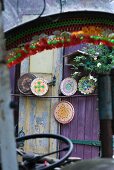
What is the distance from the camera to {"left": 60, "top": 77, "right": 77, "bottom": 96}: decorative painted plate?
36.1 ft

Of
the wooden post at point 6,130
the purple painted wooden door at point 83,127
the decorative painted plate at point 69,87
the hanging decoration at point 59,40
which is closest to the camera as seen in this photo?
the wooden post at point 6,130

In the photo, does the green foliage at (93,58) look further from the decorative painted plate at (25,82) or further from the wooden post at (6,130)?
the wooden post at (6,130)

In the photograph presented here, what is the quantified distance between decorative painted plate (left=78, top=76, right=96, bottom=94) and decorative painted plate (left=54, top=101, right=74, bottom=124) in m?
0.48

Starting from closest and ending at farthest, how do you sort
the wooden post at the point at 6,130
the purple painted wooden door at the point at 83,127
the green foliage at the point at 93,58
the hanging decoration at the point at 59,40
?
the wooden post at the point at 6,130 → the hanging decoration at the point at 59,40 → the green foliage at the point at 93,58 → the purple painted wooden door at the point at 83,127

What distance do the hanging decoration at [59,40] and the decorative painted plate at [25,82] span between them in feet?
14.8

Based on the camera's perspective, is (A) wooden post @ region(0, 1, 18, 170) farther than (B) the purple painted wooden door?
No

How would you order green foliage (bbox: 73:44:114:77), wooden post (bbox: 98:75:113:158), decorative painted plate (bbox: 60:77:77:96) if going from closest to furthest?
wooden post (bbox: 98:75:113:158), green foliage (bbox: 73:44:114:77), decorative painted plate (bbox: 60:77:77:96)

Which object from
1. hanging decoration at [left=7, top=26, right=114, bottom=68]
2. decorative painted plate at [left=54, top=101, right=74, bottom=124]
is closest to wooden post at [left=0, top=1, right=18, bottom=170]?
hanging decoration at [left=7, top=26, right=114, bottom=68]

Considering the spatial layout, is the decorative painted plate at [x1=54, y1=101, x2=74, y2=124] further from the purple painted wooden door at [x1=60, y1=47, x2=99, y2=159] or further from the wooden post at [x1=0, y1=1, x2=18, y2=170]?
the wooden post at [x1=0, y1=1, x2=18, y2=170]

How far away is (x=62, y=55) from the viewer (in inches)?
444

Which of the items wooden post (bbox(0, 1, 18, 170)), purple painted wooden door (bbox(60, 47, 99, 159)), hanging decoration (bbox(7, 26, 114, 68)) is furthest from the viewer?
purple painted wooden door (bbox(60, 47, 99, 159))

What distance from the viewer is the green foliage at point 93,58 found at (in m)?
10.9

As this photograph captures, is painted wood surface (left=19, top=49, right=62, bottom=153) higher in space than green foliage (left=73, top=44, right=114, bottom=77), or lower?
lower

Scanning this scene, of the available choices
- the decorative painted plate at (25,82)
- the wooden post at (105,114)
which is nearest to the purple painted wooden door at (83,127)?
the decorative painted plate at (25,82)
